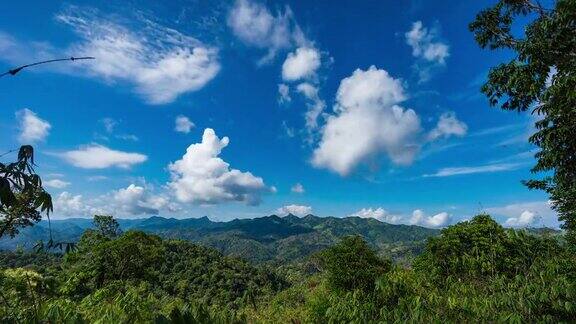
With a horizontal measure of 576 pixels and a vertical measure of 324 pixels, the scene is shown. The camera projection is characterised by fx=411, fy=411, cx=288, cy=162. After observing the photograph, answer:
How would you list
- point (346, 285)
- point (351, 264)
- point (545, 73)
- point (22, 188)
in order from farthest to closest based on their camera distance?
1. point (351, 264)
2. point (346, 285)
3. point (545, 73)
4. point (22, 188)

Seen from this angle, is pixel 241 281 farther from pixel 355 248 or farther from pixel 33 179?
pixel 33 179

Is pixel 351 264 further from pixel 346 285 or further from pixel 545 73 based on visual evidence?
pixel 545 73

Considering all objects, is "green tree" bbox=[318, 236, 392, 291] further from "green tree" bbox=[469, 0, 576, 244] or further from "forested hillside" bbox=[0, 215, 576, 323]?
"green tree" bbox=[469, 0, 576, 244]

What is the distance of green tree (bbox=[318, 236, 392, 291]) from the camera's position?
2850 centimetres

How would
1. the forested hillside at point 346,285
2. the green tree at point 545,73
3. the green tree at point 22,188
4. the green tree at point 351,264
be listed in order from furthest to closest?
the green tree at point 351,264, the green tree at point 545,73, the forested hillside at point 346,285, the green tree at point 22,188

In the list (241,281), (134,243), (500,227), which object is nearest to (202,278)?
(241,281)

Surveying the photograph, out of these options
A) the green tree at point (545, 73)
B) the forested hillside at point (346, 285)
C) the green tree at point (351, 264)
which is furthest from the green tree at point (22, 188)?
the green tree at point (351, 264)

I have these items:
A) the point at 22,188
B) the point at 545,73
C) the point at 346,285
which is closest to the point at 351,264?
the point at 346,285

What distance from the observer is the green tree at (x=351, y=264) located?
28500 mm

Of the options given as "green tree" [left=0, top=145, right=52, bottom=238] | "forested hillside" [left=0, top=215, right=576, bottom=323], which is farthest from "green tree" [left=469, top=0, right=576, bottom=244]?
"green tree" [left=0, top=145, right=52, bottom=238]

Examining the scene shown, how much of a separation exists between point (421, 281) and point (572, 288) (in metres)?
5.31

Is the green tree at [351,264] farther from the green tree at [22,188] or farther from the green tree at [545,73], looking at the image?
the green tree at [22,188]

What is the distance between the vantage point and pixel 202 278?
364 ft

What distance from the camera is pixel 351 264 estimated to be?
1179 inches
